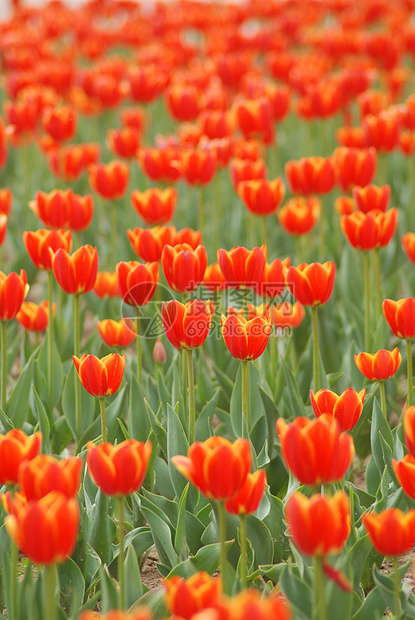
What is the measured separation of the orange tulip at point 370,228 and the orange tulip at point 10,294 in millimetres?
1087

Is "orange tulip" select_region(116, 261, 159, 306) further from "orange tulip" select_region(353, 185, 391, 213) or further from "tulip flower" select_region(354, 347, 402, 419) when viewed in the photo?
"orange tulip" select_region(353, 185, 391, 213)

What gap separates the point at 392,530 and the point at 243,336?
0.73m

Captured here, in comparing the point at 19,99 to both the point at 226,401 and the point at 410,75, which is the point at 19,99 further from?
the point at 410,75

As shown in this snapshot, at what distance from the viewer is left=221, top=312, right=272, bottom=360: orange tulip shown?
6.82ft

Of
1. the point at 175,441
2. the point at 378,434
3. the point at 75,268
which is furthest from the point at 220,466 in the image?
the point at 75,268

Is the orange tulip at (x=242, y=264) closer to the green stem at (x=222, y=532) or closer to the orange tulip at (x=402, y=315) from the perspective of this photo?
the orange tulip at (x=402, y=315)

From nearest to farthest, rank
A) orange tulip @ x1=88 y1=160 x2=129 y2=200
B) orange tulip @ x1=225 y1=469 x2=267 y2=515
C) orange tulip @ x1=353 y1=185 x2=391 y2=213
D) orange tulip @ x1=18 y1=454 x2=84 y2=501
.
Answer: orange tulip @ x1=18 y1=454 x2=84 y2=501, orange tulip @ x1=225 y1=469 x2=267 y2=515, orange tulip @ x1=353 y1=185 x2=391 y2=213, orange tulip @ x1=88 y1=160 x2=129 y2=200

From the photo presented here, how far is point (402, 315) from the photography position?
2.25 meters

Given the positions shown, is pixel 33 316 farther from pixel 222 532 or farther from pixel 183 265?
pixel 222 532

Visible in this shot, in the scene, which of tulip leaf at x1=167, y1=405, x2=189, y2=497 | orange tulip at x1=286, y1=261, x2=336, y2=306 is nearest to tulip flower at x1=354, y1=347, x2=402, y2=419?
orange tulip at x1=286, y1=261, x2=336, y2=306

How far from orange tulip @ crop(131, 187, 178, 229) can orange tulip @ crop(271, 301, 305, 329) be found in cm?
65

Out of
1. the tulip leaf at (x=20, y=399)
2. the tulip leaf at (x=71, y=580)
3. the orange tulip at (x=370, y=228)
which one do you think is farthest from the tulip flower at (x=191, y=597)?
the orange tulip at (x=370, y=228)

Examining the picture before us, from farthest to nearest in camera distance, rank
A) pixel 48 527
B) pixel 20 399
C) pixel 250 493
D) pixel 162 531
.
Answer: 1. pixel 20 399
2. pixel 162 531
3. pixel 250 493
4. pixel 48 527

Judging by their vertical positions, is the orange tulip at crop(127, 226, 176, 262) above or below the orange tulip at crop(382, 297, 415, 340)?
above
